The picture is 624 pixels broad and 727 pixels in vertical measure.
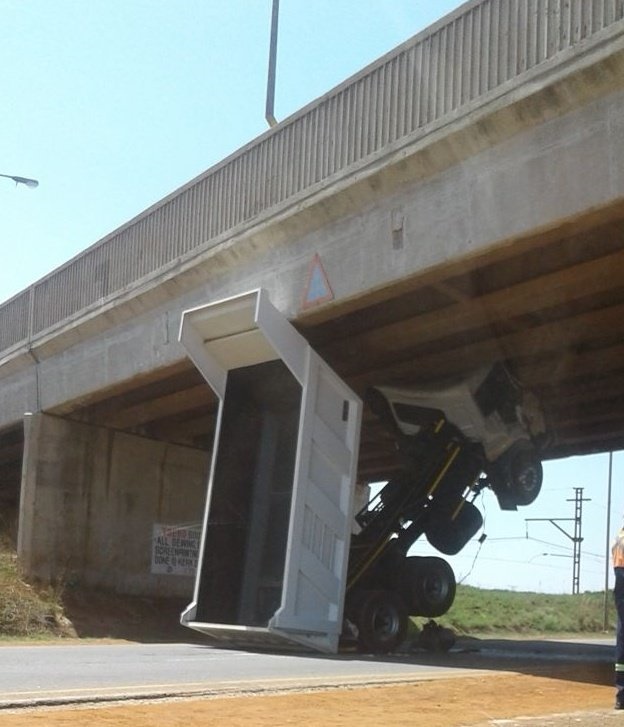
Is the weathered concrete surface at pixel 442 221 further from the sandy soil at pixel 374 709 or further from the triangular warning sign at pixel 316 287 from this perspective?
the sandy soil at pixel 374 709

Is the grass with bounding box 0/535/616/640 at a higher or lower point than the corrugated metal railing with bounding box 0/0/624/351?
lower

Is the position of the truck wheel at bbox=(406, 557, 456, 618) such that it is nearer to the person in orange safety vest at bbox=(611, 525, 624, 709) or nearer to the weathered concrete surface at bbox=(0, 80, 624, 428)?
the weathered concrete surface at bbox=(0, 80, 624, 428)

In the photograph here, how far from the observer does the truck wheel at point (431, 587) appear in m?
17.5

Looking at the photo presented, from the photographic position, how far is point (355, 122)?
15.4 meters

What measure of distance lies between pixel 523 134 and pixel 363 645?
26.1 ft

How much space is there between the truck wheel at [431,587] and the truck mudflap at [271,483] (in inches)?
67.8

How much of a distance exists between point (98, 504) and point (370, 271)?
37.6 feet

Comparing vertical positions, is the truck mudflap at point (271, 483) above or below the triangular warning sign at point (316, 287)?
below

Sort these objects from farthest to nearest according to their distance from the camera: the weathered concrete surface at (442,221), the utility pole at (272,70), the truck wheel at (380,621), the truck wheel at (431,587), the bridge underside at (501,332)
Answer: the utility pole at (272,70) < the truck wheel at (431,587) < the truck wheel at (380,621) < the bridge underside at (501,332) < the weathered concrete surface at (442,221)

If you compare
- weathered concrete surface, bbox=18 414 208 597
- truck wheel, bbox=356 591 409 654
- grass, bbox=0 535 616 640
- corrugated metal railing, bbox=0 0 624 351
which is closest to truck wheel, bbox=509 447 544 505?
truck wheel, bbox=356 591 409 654

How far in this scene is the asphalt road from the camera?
29.2ft

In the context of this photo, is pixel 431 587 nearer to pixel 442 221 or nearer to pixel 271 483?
pixel 271 483

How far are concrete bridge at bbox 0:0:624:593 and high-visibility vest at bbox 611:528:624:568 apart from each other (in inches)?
162

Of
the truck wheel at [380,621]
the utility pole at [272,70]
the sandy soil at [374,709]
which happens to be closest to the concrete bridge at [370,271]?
the utility pole at [272,70]
